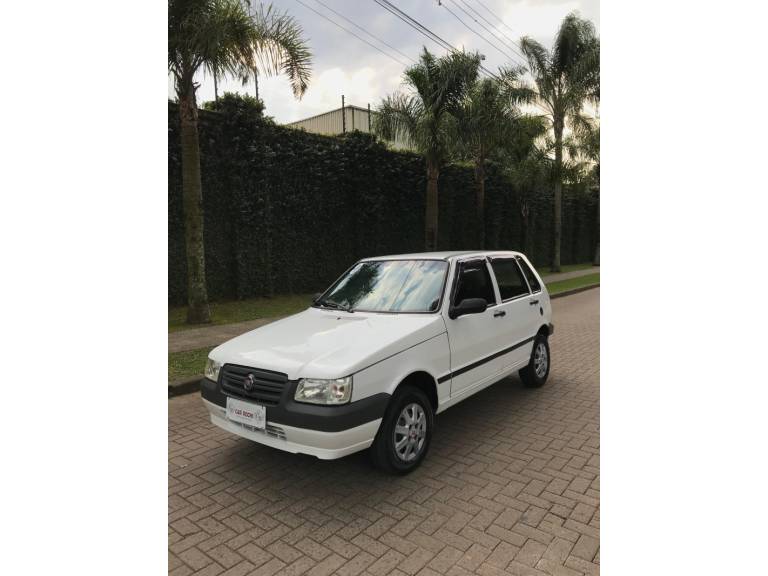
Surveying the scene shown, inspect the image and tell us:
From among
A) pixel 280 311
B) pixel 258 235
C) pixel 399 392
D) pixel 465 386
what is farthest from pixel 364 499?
pixel 258 235

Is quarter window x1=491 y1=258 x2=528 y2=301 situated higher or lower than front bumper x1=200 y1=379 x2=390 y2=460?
higher

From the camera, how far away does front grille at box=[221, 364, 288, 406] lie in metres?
3.34

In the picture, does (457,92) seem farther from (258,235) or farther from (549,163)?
(549,163)

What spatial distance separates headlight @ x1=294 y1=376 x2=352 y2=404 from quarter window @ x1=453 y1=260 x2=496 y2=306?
154cm

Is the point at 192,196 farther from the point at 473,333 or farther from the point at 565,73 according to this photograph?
the point at 565,73

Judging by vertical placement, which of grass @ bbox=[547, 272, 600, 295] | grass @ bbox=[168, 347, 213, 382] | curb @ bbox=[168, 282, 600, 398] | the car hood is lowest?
curb @ bbox=[168, 282, 600, 398]

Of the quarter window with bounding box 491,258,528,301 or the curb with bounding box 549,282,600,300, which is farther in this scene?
the curb with bounding box 549,282,600,300

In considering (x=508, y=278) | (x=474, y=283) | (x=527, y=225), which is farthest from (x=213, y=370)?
(x=527, y=225)

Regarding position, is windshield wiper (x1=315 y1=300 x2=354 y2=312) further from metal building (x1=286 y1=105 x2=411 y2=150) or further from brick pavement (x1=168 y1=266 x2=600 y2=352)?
metal building (x1=286 y1=105 x2=411 y2=150)

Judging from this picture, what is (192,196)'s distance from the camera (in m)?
9.02

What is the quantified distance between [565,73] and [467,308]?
2231 cm

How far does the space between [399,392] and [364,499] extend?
77 centimetres

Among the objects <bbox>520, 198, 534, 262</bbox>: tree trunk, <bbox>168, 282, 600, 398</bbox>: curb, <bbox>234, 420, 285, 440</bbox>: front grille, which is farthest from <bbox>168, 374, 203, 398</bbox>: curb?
<bbox>520, 198, 534, 262</bbox>: tree trunk

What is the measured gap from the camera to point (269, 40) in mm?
9477
